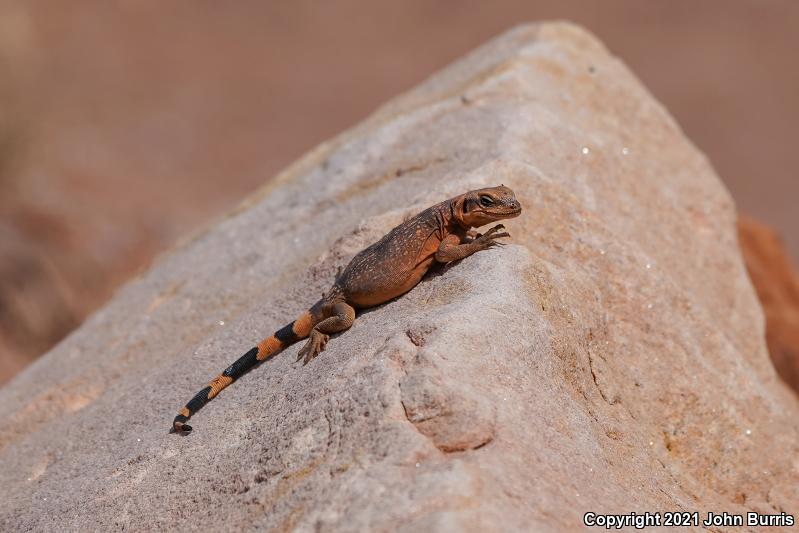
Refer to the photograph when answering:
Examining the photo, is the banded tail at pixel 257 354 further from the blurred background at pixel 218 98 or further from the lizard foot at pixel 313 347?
the blurred background at pixel 218 98

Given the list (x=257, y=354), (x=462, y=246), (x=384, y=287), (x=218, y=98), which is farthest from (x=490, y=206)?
(x=218, y=98)

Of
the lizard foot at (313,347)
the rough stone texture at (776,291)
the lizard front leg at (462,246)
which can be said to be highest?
the lizard foot at (313,347)

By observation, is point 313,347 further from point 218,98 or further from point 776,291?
point 218,98

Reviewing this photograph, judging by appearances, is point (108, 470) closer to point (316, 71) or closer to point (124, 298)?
point (124, 298)

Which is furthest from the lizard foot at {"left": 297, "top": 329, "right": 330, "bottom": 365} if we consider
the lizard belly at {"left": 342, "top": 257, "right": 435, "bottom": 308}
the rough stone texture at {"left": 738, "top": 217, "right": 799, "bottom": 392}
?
the rough stone texture at {"left": 738, "top": 217, "right": 799, "bottom": 392}

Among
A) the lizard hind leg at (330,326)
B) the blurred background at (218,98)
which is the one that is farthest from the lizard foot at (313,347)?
the blurred background at (218,98)
